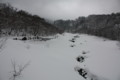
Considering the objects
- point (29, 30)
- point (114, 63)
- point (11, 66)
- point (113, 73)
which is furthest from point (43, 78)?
point (29, 30)

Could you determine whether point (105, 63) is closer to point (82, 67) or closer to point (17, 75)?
point (82, 67)

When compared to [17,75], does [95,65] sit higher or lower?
lower

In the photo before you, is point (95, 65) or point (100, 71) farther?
point (95, 65)

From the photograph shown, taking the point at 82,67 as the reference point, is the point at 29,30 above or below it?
above

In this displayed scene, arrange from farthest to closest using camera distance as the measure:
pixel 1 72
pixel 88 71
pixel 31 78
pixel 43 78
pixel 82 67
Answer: pixel 82 67 < pixel 88 71 < pixel 43 78 < pixel 31 78 < pixel 1 72

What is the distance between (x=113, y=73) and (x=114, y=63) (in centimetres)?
293

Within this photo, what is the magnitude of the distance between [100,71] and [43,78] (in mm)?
8477

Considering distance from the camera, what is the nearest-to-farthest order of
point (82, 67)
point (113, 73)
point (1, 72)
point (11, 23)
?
point (1, 72), point (113, 73), point (82, 67), point (11, 23)

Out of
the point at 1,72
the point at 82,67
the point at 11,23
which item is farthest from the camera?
the point at 11,23

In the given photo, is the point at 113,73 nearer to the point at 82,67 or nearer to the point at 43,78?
the point at 82,67

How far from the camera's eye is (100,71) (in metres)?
12.1

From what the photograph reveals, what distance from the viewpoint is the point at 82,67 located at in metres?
13.7

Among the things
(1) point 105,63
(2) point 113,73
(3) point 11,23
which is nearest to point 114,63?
(1) point 105,63

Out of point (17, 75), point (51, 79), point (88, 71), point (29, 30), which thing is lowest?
point (88, 71)
